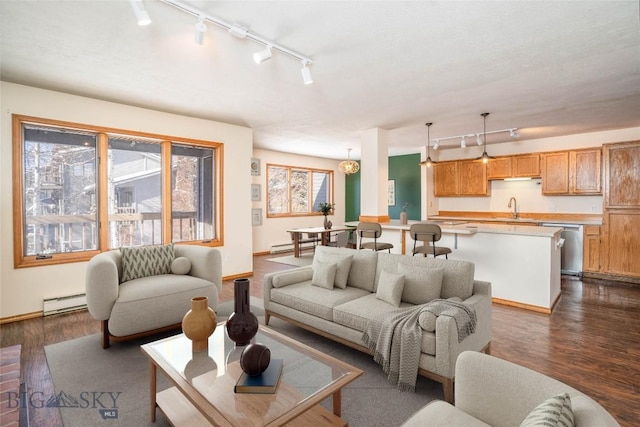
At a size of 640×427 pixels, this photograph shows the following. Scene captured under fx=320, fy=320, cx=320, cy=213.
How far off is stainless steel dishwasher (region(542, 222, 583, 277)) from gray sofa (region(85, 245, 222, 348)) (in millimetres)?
6143

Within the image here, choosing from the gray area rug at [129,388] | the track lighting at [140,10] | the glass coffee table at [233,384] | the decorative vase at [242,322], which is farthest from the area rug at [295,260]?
the track lighting at [140,10]

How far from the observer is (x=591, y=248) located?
560 centimetres

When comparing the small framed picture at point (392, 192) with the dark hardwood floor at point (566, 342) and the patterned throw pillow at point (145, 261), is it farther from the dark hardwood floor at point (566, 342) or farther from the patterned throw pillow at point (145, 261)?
the patterned throw pillow at point (145, 261)

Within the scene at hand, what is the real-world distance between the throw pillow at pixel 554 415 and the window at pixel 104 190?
4.87m

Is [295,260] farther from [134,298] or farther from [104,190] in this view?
[134,298]

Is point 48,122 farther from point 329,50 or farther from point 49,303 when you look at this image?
point 329,50

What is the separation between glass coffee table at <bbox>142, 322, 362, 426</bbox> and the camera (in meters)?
1.46

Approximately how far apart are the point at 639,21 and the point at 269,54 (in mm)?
2857

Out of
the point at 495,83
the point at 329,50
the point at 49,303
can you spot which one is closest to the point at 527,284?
the point at 495,83

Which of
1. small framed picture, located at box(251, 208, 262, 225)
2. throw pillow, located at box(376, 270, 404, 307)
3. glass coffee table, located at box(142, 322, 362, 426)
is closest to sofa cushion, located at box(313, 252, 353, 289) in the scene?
throw pillow, located at box(376, 270, 404, 307)

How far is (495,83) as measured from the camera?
361 cm

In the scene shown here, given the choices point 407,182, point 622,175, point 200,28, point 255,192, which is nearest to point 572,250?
point 622,175

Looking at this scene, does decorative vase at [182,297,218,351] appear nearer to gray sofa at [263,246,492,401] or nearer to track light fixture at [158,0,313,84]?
gray sofa at [263,246,492,401]

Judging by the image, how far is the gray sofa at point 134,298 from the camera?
9.48ft
